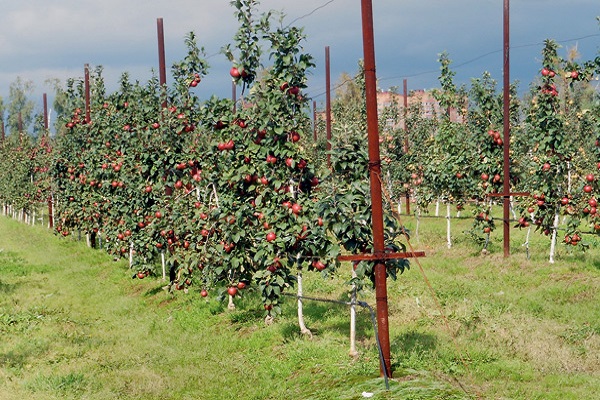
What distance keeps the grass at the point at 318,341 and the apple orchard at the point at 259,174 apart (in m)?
0.94

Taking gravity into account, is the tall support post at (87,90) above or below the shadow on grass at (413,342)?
above

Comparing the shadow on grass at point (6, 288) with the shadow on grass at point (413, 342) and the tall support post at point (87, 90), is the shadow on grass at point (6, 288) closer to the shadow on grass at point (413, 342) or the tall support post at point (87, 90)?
the tall support post at point (87, 90)

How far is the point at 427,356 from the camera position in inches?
402

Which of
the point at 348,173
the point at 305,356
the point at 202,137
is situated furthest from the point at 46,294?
the point at 348,173

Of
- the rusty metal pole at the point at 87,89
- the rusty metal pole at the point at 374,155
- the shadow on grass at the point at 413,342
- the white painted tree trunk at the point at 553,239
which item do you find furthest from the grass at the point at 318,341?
the rusty metal pole at the point at 87,89

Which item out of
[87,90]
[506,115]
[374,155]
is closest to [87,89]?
[87,90]

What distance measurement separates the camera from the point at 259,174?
38.4 feet

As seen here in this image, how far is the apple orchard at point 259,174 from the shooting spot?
10.7m

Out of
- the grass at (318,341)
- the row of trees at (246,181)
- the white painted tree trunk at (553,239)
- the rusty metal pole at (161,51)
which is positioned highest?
the rusty metal pole at (161,51)

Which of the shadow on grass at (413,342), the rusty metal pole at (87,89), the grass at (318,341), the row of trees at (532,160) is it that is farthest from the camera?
the rusty metal pole at (87,89)

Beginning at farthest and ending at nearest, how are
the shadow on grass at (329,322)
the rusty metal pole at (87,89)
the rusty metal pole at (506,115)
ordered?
the rusty metal pole at (87,89) → the rusty metal pole at (506,115) → the shadow on grass at (329,322)

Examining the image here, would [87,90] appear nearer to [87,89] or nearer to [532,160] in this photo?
[87,89]

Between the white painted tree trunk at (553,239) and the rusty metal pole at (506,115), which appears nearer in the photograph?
the white painted tree trunk at (553,239)

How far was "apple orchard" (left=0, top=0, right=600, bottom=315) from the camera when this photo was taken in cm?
1074
